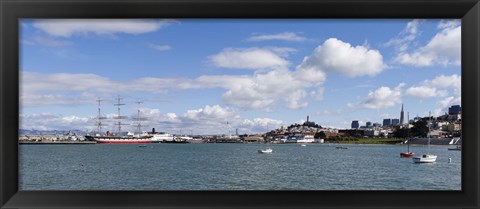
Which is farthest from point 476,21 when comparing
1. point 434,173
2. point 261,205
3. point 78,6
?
point 434,173

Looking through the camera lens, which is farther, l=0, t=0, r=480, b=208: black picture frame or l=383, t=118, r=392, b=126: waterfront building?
l=383, t=118, r=392, b=126: waterfront building

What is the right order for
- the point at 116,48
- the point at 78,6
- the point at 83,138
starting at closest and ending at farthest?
the point at 78,6, the point at 116,48, the point at 83,138

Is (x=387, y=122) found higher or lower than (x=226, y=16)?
lower

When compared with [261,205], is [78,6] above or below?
above

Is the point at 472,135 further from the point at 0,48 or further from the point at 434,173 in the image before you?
the point at 434,173

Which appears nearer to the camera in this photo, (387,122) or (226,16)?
(226,16)

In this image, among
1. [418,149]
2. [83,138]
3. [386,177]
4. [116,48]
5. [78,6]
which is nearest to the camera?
[78,6]

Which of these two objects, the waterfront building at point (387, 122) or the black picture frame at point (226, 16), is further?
the waterfront building at point (387, 122)

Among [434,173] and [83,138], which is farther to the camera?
[83,138]
